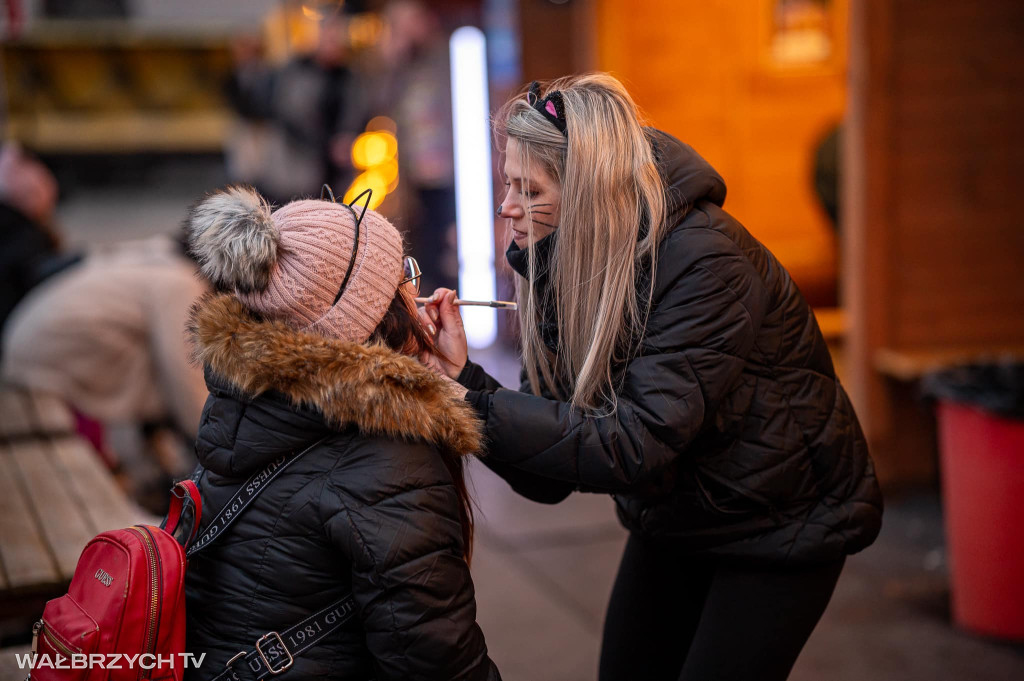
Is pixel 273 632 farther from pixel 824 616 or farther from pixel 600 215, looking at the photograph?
pixel 824 616

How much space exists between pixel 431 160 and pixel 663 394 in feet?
21.0

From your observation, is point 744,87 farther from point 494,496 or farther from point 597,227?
point 597,227

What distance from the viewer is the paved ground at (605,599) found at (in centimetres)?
309

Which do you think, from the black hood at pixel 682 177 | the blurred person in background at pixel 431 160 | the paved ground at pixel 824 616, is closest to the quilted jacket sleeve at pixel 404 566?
the black hood at pixel 682 177

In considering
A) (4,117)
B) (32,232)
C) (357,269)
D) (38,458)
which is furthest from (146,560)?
(4,117)

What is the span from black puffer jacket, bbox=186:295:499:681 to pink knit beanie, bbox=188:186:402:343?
5 centimetres

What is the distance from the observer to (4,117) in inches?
527

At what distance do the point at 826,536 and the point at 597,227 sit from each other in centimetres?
69

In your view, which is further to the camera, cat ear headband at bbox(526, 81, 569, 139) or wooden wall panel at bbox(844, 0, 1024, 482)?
wooden wall panel at bbox(844, 0, 1024, 482)

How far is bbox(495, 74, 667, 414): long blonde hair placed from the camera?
173 centimetres

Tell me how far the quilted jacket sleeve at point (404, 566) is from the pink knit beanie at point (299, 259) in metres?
0.25

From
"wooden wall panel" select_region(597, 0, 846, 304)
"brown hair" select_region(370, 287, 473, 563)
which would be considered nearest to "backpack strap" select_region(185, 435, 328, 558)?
"brown hair" select_region(370, 287, 473, 563)

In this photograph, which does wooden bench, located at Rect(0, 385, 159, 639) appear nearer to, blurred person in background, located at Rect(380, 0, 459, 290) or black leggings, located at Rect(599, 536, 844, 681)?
black leggings, located at Rect(599, 536, 844, 681)

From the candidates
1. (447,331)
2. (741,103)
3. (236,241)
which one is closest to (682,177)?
(447,331)
